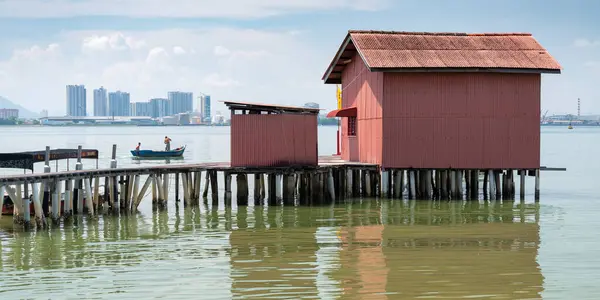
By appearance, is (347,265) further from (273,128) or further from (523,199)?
(523,199)

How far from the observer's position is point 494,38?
38188 millimetres

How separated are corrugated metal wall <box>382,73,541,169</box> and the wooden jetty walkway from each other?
103 centimetres

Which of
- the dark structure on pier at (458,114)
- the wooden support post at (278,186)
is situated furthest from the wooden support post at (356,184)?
the wooden support post at (278,186)

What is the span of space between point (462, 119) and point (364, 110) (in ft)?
16.2

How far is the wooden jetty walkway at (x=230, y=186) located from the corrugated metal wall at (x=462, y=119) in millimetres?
1028

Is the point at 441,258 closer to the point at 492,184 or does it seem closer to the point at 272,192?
the point at 272,192

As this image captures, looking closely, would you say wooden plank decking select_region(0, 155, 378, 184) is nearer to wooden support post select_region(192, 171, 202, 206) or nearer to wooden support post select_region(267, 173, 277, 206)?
wooden support post select_region(192, 171, 202, 206)

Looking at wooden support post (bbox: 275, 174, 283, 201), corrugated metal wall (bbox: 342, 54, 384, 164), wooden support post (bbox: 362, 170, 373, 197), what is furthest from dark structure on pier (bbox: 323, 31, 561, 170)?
wooden support post (bbox: 275, 174, 283, 201)

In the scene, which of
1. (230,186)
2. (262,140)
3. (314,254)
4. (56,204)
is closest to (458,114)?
(262,140)

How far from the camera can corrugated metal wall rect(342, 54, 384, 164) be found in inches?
1425

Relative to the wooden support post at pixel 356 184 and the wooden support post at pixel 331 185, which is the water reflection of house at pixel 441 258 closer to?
the wooden support post at pixel 331 185

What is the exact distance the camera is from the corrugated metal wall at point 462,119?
3553 centimetres

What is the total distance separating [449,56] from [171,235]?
49.2 ft

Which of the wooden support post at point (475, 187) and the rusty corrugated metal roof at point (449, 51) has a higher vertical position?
the rusty corrugated metal roof at point (449, 51)
